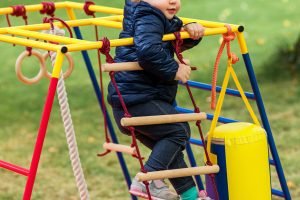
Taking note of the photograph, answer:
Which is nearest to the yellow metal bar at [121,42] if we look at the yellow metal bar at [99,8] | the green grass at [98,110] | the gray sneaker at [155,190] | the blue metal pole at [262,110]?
the blue metal pole at [262,110]

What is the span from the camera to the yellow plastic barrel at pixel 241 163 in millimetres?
4734

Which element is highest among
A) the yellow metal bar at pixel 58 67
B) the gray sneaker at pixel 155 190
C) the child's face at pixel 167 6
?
the child's face at pixel 167 6

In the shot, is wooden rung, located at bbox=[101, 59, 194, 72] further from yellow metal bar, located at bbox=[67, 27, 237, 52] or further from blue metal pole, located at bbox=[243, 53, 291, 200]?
blue metal pole, located at bbox=[243, 53, 291, 200]

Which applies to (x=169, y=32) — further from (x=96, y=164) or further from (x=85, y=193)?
(x=96, y=164)

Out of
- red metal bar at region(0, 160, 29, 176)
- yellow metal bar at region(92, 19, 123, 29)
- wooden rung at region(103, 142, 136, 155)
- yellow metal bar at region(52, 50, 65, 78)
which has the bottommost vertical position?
wooden rung at region(103, 142, 136, 155)

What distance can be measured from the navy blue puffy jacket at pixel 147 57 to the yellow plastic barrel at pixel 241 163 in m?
0.40

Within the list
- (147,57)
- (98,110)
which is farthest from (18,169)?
(98,110)

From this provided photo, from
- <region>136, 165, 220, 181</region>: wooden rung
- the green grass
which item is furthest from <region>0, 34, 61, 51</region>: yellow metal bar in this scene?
the green grass

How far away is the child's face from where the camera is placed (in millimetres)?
4449

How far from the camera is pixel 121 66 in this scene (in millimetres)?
4258

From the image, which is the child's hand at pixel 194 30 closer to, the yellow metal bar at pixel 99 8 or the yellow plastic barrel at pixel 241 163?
the yellow plastic barrel at pixel 241 163

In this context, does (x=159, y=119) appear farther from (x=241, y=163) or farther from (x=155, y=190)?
(x=241, y=163)

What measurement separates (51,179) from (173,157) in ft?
10.3

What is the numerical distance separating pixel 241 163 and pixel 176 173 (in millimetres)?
515
